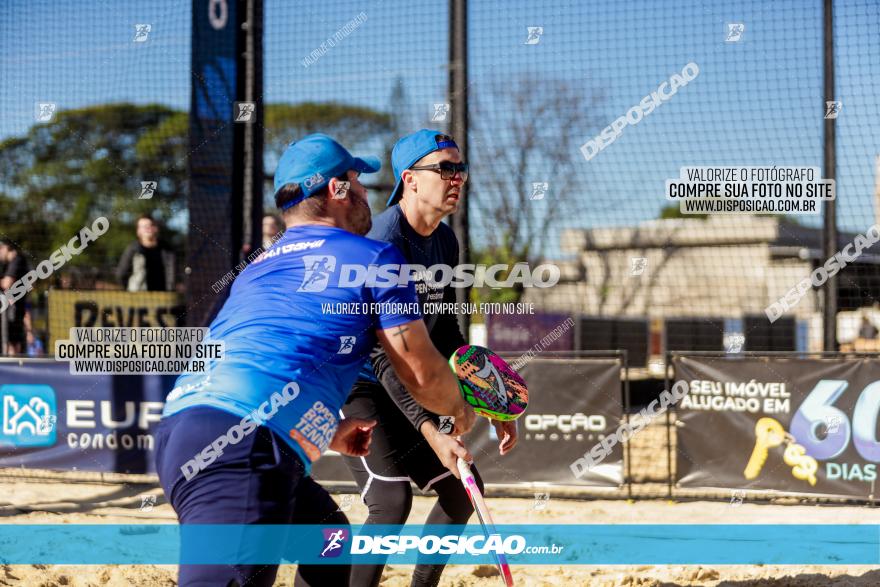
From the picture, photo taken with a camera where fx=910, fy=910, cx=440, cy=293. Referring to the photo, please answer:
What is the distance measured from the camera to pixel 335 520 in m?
2.66

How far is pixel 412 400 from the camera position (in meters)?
3.52

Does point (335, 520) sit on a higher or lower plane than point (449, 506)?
higher

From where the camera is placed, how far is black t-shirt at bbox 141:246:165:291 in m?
8.53

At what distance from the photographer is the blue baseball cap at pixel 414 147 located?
12.8ft

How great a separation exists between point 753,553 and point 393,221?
3150 mm

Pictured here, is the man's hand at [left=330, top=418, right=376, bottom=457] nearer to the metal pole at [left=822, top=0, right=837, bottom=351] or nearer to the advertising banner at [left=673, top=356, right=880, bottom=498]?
the advertising banner at [left=673, top=356, right=880, bottom=498]

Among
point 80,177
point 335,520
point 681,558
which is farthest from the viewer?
point 80,177

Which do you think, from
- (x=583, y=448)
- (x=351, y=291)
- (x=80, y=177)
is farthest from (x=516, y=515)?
(x=80, y=177)

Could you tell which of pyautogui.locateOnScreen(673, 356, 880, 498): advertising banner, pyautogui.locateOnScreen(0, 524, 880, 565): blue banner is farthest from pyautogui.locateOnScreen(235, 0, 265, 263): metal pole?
pyautogui.locateOnScreen(673, 356, 880, 498): advertising banner

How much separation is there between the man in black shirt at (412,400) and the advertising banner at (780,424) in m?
3.80

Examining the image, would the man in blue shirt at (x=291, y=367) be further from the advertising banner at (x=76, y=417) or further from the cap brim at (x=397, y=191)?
the advertising banner at (x=76, y=417)

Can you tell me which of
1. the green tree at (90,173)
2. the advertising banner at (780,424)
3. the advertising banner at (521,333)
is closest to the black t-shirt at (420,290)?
the advertising banner at (780,424)

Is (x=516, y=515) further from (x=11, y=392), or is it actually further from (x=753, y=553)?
(x=11, y=392)

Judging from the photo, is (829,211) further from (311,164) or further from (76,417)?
(76,417)
